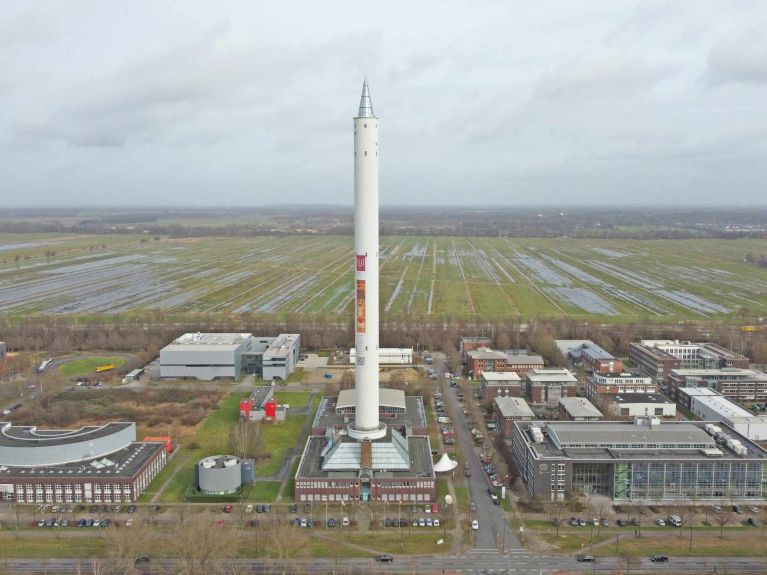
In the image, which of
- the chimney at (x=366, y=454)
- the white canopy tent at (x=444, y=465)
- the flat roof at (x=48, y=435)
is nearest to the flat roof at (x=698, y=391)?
the white canopy tent at (x=444, y=465)

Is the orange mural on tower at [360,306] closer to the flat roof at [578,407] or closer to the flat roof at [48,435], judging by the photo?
the flat roof at [48,435]

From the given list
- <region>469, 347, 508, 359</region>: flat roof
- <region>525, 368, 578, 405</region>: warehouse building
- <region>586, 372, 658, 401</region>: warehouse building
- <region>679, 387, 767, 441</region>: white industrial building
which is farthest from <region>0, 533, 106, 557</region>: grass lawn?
<region>679, 387, 767, 441</region>: white industrial building

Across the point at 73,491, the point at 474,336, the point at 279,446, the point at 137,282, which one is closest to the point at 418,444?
the point at 279,446

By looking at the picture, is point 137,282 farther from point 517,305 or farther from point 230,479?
point 230,479

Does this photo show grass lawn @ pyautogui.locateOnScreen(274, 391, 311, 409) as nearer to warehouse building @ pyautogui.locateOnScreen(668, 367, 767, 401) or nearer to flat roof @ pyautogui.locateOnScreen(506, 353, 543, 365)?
flat roof @ pyautogui.locateOnScreen(506, 353, 543, 365)

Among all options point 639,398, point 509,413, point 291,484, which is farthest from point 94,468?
point 639,398

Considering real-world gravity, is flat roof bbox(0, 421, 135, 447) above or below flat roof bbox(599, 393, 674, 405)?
above
